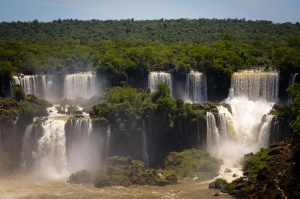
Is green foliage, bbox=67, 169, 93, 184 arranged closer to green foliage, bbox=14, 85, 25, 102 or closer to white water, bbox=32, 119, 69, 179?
white water, bbox=32, 119, 69, 179

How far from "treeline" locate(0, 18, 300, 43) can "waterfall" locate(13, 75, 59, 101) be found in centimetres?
3834

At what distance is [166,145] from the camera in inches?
1925

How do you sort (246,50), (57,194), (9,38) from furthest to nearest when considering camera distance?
(9,38) → (246,50) → (57,194)

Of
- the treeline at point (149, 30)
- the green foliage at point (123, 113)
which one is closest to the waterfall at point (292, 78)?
the green foliage at point (123, 113)

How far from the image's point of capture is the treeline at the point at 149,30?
338ft

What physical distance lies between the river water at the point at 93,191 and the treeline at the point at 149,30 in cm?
5755

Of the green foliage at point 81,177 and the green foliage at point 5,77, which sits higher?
the green foliage at point 5,77

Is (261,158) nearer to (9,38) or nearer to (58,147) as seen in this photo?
(58,147)

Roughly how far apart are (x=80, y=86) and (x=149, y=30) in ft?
190

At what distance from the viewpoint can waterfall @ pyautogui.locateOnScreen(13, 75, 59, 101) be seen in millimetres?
57312

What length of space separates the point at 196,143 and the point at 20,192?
724 inches

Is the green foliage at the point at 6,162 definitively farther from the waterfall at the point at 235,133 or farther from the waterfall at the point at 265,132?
the waterfall at the point at 265,132

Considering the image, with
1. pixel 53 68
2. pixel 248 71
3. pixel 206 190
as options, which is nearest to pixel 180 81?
pixel 248 71

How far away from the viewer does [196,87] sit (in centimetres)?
5862
